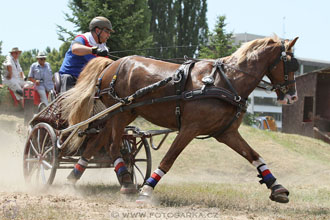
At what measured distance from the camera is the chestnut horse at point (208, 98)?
19.3 feet

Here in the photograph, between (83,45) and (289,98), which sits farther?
(83,45)

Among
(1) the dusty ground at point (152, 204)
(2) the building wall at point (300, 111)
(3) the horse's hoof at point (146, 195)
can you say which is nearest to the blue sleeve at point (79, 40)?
(1) the dusty ground at point (152, 204)

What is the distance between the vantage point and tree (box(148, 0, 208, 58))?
3288 cm

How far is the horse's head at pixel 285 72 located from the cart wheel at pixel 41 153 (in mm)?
3413

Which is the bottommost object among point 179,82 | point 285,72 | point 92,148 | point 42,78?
point 92,148

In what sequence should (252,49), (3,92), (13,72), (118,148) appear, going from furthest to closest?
(3,92), (13,72), (118,148), (252,49)

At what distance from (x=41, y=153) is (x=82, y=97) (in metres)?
1.18

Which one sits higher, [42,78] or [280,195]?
[42,78]

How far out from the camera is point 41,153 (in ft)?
24.0

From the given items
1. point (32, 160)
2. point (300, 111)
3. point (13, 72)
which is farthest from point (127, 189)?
point (300, 111)

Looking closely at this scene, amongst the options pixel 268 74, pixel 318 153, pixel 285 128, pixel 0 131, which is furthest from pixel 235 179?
pixel 285 128

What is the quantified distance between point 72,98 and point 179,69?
195cm

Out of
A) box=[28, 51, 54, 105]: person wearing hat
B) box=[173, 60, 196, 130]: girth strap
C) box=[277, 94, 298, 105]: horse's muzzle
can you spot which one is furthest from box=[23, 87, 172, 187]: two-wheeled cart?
box=[28, 51, 54, 105]: person wearing hat

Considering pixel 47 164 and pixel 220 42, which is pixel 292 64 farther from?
pixel 220 42
